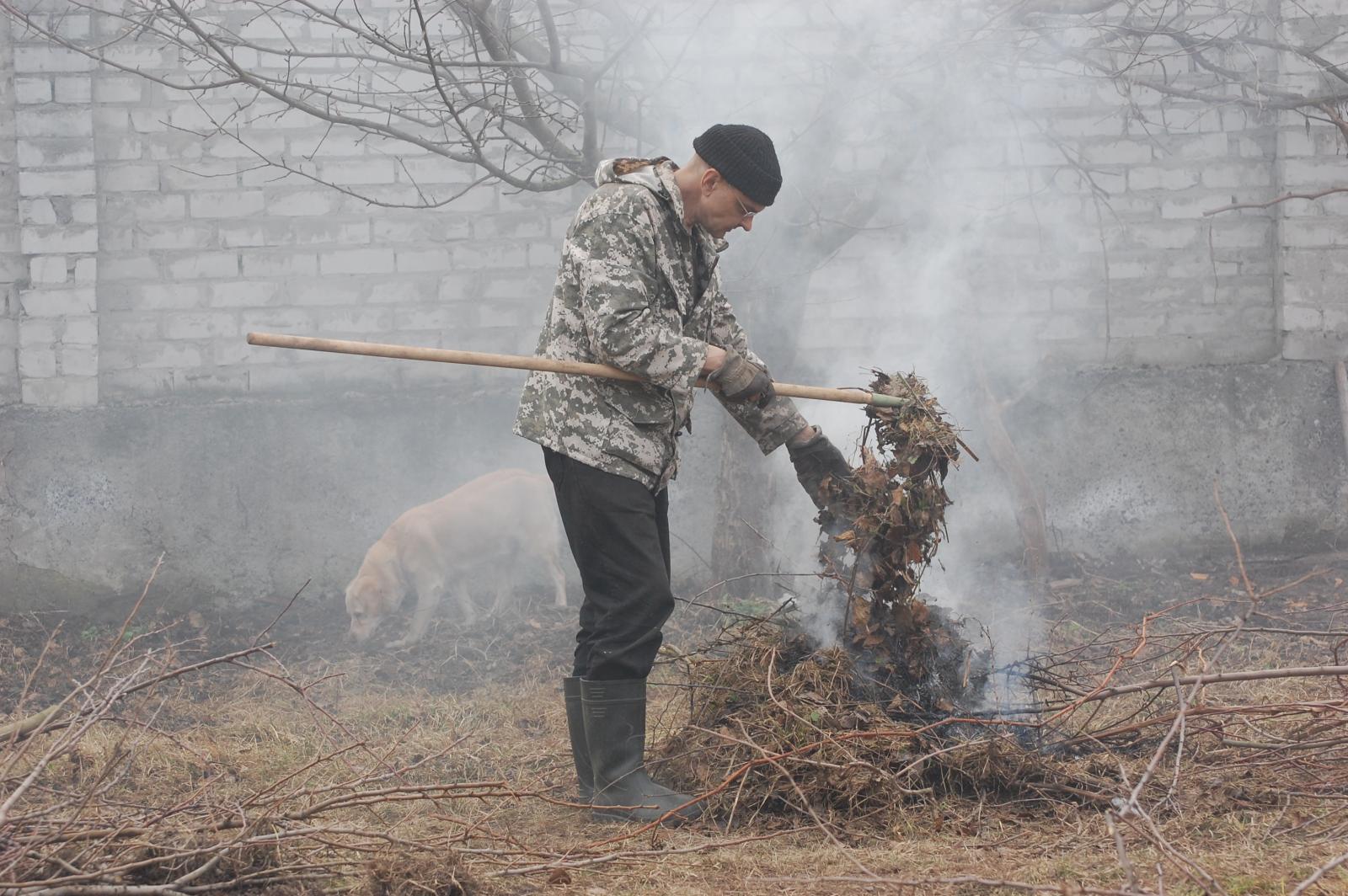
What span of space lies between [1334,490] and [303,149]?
7.94 metres

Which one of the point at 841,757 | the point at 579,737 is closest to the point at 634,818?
the point at 579,737

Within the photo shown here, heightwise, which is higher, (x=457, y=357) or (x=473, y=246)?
(x=473, y=246)

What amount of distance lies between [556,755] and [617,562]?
135 centimetres

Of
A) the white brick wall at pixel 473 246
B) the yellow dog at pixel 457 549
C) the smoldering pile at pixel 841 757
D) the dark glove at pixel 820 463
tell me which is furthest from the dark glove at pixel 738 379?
the white brick wall at pixel 473 246

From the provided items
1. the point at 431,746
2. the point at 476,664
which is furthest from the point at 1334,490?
the point at 431,746

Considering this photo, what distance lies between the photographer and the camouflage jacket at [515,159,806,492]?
3.42 m

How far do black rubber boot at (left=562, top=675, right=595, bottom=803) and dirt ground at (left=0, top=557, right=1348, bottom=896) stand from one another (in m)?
0.11

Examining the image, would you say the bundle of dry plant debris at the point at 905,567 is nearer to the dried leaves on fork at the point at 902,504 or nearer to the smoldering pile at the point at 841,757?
the dried leaves on fork at the point at 902,504

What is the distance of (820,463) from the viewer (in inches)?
161

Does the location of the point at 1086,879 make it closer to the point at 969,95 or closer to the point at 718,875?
the point at 718,875

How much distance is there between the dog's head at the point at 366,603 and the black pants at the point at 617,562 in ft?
11.5

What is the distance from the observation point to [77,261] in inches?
309

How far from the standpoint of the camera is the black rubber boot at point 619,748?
356 cm

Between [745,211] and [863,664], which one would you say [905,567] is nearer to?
[863,664]
